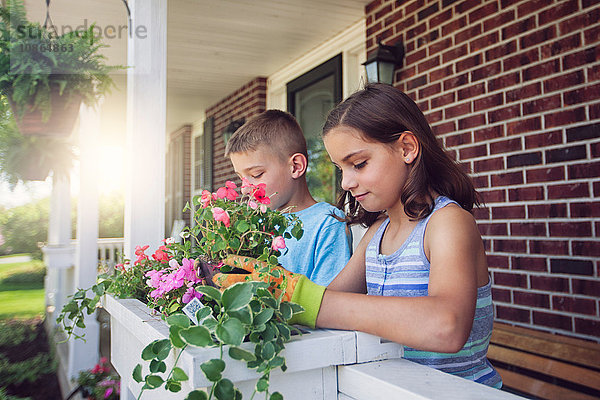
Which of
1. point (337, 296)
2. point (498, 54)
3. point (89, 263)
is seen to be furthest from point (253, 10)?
point (337, 296)

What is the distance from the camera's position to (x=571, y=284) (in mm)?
2068

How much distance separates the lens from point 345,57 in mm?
3895

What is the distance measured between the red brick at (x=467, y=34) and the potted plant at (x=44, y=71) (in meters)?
1.89

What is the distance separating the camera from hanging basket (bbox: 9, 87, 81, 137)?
1748 millimetres

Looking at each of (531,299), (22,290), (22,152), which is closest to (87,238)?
(22,290)

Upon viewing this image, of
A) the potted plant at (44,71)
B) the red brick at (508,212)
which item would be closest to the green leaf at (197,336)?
the potted plant at (44,71)

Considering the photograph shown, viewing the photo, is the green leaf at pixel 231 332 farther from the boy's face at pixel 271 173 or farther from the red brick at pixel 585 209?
the red brick at pixel 585 209

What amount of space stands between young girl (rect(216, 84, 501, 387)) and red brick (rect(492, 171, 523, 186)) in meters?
1.35

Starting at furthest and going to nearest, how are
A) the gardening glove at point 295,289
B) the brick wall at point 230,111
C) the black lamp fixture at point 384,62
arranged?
1. the brick wall at point 230,111
2. the black lamp fixture at point 384,62
3. the gardening glove at point 295,289

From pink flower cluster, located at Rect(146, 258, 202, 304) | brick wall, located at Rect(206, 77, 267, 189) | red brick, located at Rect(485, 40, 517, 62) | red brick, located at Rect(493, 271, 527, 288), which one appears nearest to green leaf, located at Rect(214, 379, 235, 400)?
pink flower cluster, located at Rect(146, 258, 202, 304)

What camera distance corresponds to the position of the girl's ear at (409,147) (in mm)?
Answer: 1062

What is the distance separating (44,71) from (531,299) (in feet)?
7.82

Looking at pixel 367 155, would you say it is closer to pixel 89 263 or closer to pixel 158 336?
pixel 158 336

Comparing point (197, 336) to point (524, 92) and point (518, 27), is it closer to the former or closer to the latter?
point (524, 92)
